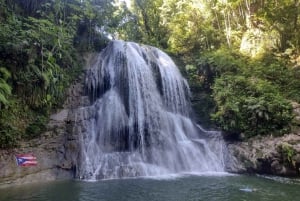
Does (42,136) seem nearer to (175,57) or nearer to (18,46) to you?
(18,46)

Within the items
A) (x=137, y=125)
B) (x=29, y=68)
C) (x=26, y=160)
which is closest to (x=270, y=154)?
(x=137, y=125)

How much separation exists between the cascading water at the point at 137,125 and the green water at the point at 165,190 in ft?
4.38

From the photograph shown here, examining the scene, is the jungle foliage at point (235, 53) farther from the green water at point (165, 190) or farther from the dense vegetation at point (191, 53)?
the green water at point (165, 190)

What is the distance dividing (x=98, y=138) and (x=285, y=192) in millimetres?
6709

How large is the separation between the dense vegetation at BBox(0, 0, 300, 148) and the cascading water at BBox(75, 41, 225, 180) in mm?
1187

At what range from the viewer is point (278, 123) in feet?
35.0

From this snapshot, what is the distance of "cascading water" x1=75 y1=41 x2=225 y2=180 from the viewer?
10.1 m

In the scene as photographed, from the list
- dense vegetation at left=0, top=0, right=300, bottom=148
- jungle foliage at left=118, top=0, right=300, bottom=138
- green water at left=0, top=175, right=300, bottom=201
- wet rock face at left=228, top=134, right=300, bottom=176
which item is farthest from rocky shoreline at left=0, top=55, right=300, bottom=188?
green water at left=0, top=175, right=300, bottom=201

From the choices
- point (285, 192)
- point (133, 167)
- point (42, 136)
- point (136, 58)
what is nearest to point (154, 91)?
point (136, 58)

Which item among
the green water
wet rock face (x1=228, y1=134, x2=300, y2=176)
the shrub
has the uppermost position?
the shrub

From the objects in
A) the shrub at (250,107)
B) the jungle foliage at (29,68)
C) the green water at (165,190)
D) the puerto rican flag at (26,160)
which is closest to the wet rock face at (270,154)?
the shrub at (250,107)

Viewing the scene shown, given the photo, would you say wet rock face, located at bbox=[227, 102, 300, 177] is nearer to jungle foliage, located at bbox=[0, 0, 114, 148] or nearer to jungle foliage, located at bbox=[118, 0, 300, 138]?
jungle foliage, located at bbox=[118, 0, 300, 138]

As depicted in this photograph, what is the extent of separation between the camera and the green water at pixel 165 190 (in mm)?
6719

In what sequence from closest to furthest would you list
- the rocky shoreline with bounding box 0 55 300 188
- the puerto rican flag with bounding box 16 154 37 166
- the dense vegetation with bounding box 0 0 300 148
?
the rocky shoreline with bounding box 0 55 300 188, the puerto rican flag with bounding box 16 154 37 166, the dense vegetation with bounding box 0 0 300 148
